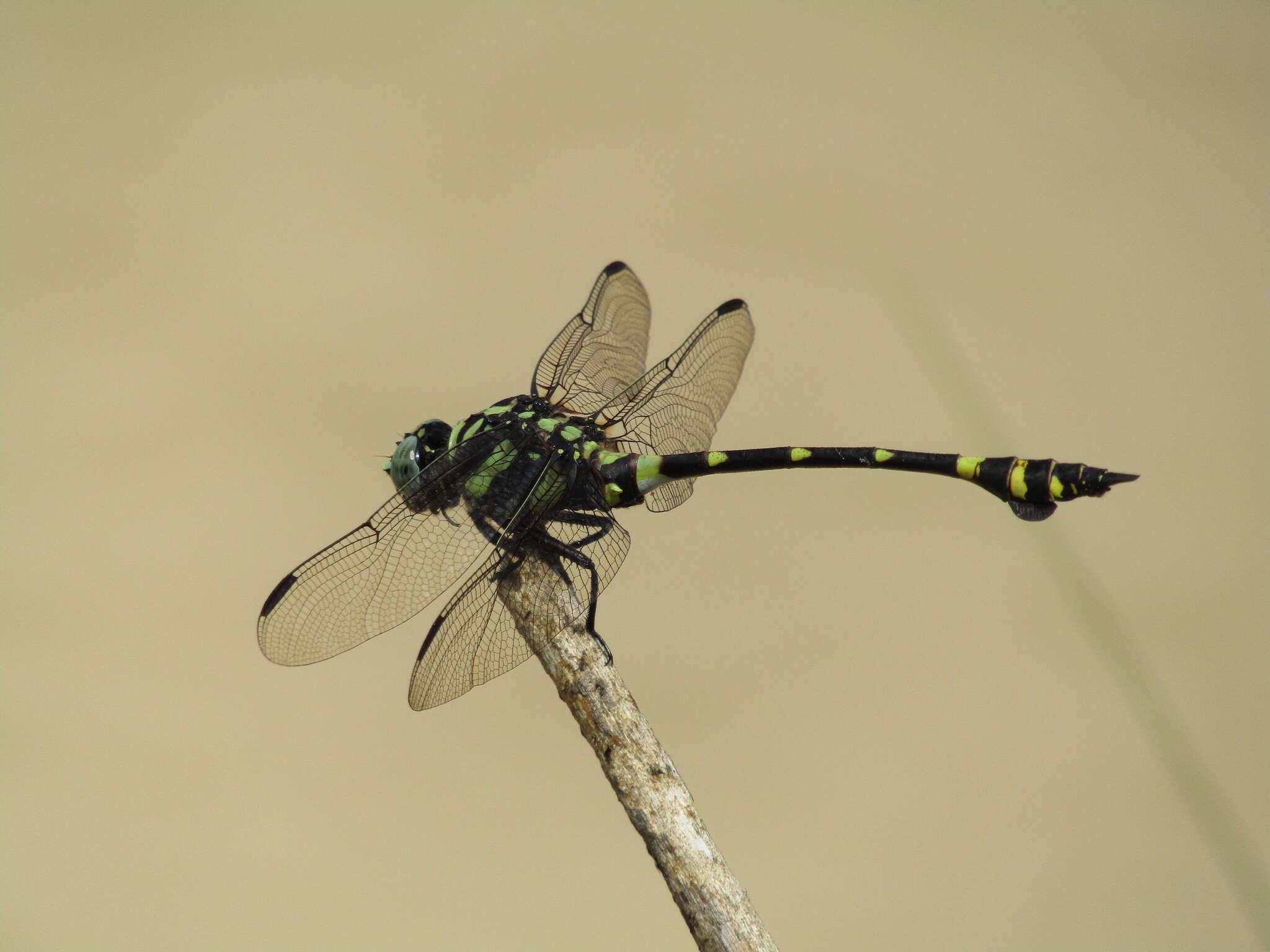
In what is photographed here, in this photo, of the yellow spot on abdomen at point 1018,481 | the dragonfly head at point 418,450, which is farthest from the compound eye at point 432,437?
the yellow spot on abdomen at point 1018,481

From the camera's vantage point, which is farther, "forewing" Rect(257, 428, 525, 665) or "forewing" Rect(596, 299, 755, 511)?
"forewing" Rect(596, 299, 755, 511)

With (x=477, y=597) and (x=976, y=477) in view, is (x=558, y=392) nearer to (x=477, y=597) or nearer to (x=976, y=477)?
(x=477, y=597)

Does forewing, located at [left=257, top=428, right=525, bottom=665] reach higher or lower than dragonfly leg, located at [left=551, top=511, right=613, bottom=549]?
higher

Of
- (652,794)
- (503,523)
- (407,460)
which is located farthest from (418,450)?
(652,794)

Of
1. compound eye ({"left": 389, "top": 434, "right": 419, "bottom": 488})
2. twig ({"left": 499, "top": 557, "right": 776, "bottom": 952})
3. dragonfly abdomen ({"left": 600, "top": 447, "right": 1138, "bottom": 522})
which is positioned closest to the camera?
twig ({"left": 499, "top": 557, "right": 776, "bottom": 952})

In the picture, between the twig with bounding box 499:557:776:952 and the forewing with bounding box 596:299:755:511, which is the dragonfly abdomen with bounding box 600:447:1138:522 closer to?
the forewing with bounding box 596:299:755:511

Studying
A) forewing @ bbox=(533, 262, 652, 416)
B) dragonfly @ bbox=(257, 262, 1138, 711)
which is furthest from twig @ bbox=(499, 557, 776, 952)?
forewing @ bbox=(533, 262, 652, 416)
